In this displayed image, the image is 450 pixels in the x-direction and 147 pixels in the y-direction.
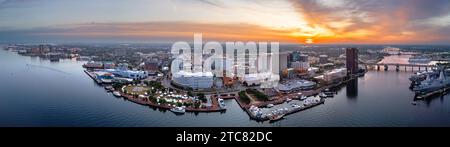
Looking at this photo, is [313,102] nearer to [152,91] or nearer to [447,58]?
[152,91]

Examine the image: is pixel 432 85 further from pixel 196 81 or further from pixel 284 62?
pixel 196 81

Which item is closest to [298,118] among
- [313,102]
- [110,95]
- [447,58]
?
[313,102]

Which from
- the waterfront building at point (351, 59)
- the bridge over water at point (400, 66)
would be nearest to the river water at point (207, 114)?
the waterfront building at point (351, 59)

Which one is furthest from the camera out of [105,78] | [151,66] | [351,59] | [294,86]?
[151,66]

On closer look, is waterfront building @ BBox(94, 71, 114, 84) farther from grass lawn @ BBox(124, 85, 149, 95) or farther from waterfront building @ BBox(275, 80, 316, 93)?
waterfront building @ BBox(275, 80, 316, 93)

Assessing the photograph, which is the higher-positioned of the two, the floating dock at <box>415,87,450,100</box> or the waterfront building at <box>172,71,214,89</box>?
the waterfront building at <box>172,71,214,89</box>

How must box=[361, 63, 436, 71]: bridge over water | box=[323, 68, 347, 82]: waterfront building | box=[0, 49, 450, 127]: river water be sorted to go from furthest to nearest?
box=[361, 63, 436, 71]: bridge over water
box=[323, 68, 347, 82]: waterfront building
box=[0, 49, 450, 127]: river water

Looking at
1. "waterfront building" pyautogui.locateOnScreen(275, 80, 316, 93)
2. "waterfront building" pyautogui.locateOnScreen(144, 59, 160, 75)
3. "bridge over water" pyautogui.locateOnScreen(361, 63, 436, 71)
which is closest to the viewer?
"waterfront building" pyautogui.locateOnScreen(275, 80, 316, 93)

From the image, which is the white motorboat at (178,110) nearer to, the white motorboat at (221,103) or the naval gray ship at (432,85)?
the white motorboat at (221,103)

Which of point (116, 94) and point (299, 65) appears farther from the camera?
point (299, 65)

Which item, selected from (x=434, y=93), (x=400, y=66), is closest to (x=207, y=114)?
(x=434, y=93)

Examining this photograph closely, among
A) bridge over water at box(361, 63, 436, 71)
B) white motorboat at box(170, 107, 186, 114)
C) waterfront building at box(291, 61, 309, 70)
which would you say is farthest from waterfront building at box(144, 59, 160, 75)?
bridge over water at box(361, 63, 436, 71)
